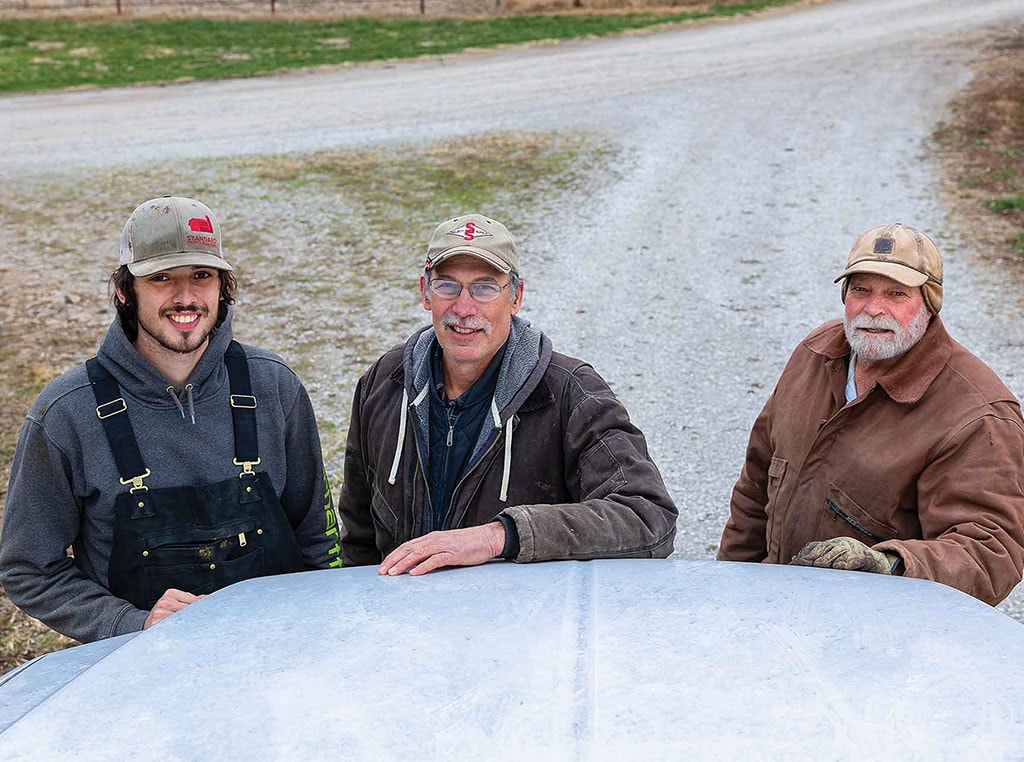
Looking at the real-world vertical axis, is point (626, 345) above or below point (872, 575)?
below

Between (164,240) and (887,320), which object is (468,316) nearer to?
(164,240)

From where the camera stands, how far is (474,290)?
2.75 m

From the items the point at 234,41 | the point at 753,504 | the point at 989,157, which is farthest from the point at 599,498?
the point at 234,41

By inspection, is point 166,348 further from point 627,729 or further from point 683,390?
point 683,390

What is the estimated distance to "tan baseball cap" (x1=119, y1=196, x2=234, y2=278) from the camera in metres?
2.67

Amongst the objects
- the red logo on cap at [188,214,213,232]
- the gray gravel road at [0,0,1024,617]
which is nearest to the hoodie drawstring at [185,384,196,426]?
the red logo on cap at [188,214,213,232]

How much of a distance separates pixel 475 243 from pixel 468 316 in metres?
0.19

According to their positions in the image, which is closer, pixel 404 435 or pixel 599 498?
pixel 599 498

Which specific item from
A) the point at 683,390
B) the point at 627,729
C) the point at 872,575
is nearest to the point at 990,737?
the point at 627,729

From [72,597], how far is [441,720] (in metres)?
1.58

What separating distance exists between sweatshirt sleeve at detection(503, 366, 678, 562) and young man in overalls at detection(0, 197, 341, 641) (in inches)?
32.3

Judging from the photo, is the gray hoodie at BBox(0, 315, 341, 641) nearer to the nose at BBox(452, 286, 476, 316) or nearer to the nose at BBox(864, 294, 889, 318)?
the nose at BBox(452, 286, 476, 316)

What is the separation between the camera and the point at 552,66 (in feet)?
55.4

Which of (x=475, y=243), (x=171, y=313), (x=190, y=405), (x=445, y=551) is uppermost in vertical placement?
(x=475, y=243)
